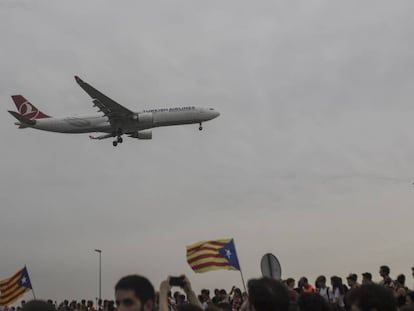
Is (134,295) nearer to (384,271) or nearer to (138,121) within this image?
(384,271)

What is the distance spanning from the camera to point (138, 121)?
5469 centimetres

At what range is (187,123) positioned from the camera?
57031mm

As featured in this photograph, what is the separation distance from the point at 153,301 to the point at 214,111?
53879 mm

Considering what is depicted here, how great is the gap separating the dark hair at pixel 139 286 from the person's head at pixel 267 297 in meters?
0.89

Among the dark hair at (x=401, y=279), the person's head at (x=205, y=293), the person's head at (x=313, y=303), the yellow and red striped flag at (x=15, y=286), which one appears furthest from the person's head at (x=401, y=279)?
the yellow and red striped flag at (x=15, y=286)

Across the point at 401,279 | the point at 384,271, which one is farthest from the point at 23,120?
the point at 401,279

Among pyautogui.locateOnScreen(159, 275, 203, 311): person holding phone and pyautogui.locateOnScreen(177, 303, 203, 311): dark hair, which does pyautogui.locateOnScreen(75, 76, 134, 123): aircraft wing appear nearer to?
pyautogui.locateOnScreen(159, 275, 203, 311): person holding phone

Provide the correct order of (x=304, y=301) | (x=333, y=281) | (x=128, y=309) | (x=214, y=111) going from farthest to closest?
1. (x=214, y=111)
2. (x=333, y=281)
3. (x=304, y=301)
4. (x=128, y=309)

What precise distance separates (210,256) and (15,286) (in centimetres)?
1160

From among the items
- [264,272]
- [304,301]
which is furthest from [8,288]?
[304,301]

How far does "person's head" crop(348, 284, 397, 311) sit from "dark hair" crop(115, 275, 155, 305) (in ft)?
5.93

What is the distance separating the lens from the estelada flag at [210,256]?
710 inches

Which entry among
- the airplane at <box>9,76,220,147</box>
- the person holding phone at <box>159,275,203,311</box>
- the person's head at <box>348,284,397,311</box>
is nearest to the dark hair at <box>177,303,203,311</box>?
the person holding phone at <box>159,275,203,311</box>

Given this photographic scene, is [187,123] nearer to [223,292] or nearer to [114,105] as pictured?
[114,105]
